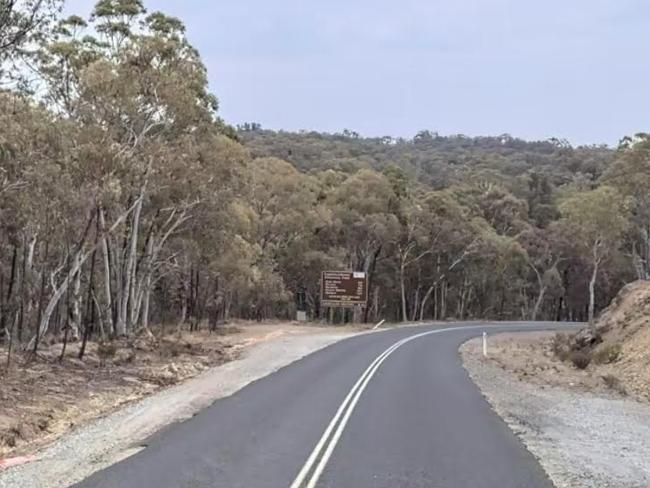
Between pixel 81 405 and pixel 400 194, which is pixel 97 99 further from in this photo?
pixel 400 194

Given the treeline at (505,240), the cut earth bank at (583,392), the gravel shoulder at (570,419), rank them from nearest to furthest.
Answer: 1. the gravel shoulder at (570,419)
2. the cut earth bank at (583,392)
3. the treeline at (505,240)

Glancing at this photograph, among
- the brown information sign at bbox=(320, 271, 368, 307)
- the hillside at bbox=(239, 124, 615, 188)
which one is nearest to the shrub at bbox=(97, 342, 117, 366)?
the brown information sign at bbox=(320, 271, 368, 307)

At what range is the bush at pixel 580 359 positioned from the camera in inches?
1372

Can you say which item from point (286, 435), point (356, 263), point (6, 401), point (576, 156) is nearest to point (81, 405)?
point (6, 401)

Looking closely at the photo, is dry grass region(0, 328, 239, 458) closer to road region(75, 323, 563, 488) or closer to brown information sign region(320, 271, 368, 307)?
road region(75, 323, 563, 488)

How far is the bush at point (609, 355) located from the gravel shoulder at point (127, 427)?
41.9 ft

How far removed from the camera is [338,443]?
1324 cm

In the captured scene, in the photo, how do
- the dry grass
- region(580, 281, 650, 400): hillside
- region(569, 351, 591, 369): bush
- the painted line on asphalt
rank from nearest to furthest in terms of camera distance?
the painted line on asphalt < the dry grass < region(580, 281, 650, 400): hillside < region(569, 351, 591, 369): bush

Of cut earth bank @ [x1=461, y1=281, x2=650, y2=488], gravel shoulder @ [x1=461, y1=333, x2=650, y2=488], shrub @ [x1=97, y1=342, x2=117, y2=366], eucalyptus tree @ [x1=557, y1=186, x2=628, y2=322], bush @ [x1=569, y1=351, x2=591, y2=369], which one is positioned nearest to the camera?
gravel shoulder @ [x1=461, y1=333, x2=650, y2=488]

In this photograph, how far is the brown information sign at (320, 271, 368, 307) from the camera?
57.7m

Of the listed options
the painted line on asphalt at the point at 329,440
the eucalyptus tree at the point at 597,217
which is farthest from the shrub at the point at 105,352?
the eucalyptus tree at the point at 597,217

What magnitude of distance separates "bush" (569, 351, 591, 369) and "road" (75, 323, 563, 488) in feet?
42.4

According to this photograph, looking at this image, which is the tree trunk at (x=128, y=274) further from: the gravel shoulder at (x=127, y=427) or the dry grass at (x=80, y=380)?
the gravel shoulder at (x=127, y=427)

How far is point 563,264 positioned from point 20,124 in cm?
7615
